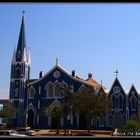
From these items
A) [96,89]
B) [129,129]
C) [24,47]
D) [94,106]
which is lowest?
[129,129]

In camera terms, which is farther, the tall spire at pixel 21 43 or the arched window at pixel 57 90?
the tall spire at pixel 21 43

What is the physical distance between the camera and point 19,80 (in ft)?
220

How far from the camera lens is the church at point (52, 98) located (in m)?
60.8

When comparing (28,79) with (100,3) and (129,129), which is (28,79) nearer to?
(129,129)

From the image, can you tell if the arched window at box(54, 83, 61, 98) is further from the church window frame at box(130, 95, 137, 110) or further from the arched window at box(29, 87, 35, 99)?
the church window frame at box(130, 95, 137, 110)

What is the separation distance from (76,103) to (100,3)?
4579 cm

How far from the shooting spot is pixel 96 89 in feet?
206

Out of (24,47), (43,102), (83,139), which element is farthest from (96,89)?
(83,139)

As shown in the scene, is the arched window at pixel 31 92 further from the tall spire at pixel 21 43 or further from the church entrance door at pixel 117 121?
the church entrance door at pixel 117 121

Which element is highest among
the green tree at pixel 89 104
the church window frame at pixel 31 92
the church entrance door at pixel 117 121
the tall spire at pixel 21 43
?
the tall spire at pixel 21 43

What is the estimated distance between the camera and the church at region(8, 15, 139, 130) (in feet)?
199

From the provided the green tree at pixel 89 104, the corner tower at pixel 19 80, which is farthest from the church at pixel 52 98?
the green tree at pixel 89 104

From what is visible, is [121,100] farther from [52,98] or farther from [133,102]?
[52,98]

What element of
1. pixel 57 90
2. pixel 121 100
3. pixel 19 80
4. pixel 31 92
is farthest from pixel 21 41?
pixel 121 100
